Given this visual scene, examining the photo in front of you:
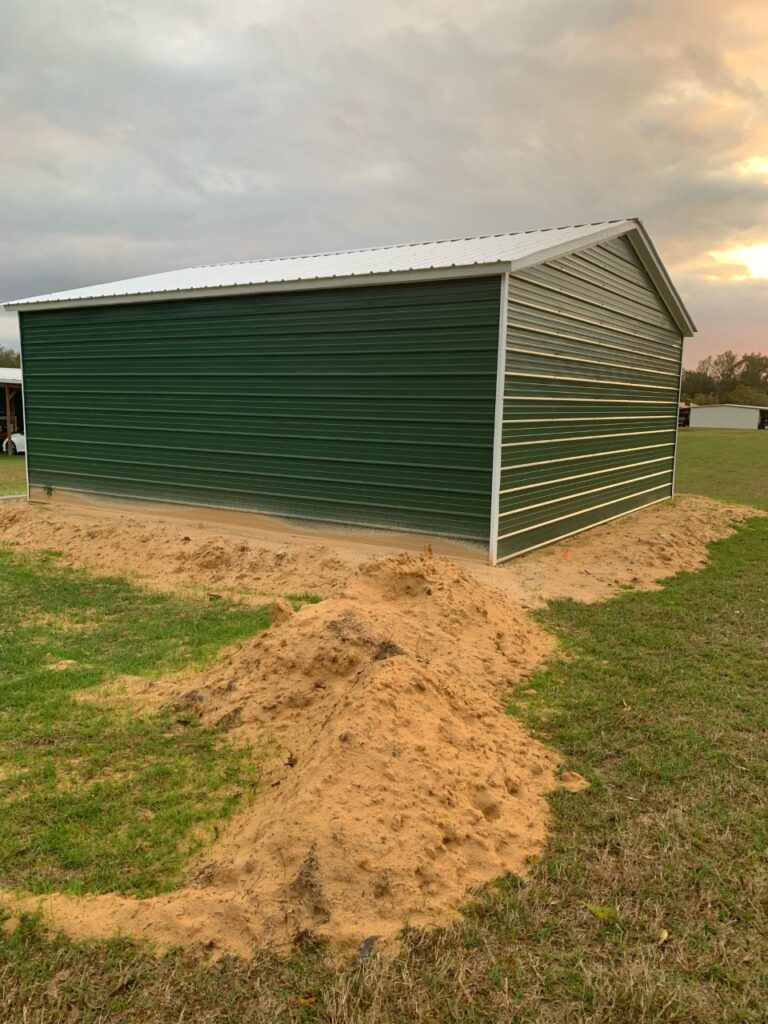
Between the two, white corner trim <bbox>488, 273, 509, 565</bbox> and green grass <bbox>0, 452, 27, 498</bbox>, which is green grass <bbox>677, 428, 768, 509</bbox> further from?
green grass <bbox>0, 452, 27, 498</bbox>

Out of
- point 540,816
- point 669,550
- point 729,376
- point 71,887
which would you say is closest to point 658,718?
point 540,816

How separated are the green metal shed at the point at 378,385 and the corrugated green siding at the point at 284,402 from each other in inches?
1.1

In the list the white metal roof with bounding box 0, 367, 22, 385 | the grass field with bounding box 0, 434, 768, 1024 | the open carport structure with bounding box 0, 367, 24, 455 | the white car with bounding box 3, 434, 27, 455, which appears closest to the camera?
the grass field with bounding box 0, 434, 768, 1024

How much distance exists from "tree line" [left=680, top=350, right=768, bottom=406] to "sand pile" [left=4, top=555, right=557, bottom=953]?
80.7m

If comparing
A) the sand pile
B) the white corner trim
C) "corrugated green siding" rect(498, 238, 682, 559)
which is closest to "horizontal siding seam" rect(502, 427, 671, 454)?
"corrugated green siding" rect(498, 238, 682, 559)

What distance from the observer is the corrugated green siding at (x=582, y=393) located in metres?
9.02

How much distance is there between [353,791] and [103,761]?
1.66 metres

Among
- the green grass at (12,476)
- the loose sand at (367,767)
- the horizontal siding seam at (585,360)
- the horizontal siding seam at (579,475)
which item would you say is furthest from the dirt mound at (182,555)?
the green grass at (12,476)

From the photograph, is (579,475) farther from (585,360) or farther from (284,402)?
(284,402)

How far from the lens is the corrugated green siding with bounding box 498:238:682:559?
29.6ft

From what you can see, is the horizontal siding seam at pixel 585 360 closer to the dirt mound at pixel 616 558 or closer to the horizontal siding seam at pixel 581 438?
the horizontal siding seam at pixel 581 438

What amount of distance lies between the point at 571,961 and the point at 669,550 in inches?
321

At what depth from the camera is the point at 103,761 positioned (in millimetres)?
4125

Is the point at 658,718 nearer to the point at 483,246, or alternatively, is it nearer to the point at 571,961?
the point at 571,961
